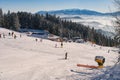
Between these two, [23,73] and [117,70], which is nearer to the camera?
[117,70]

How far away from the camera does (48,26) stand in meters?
135

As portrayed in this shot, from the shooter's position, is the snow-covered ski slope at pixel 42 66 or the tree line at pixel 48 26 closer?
the snow-covered ski slope at pixel 42 66

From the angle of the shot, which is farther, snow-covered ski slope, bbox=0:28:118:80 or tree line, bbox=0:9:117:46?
tree line, bbox=0:9:117:46

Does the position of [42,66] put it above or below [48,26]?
above

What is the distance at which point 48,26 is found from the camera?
135000 millimetres

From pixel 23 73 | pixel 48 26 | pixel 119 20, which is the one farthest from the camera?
pixel 48 26

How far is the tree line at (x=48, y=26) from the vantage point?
122 metres

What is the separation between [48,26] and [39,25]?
7106mm

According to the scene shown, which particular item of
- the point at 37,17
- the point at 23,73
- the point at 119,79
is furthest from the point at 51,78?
the point at 37,17

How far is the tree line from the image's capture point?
122 meters

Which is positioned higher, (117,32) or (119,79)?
(117,32)

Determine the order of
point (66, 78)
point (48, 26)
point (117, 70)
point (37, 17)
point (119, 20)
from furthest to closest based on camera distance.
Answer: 1. point (37, 17)
2. point (48, 26)
3. point (66, 78)
4. point (117, 70)
5. point (119, 20)

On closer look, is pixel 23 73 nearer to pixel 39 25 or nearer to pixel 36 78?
pixel 36 78

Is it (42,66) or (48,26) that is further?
(48,26)
